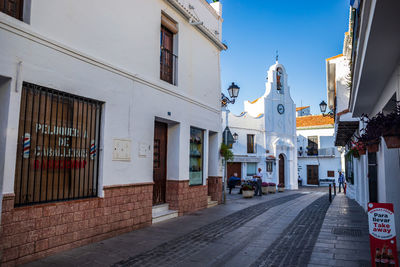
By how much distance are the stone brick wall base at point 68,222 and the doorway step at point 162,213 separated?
0.57 metres

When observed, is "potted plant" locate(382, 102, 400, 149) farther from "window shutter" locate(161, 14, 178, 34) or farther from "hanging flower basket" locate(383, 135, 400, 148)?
"window shutter" locate(161, 14, 178, 34)

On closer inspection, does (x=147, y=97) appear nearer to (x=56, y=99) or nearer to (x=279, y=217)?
(x=56, y=99)

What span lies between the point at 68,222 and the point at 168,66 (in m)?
5.65

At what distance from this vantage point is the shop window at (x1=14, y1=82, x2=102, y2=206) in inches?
207

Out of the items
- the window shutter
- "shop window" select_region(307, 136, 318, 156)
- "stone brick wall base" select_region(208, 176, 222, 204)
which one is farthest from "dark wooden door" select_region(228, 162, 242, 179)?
the window shutter

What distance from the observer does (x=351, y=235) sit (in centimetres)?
738

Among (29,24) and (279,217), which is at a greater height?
(29,24)

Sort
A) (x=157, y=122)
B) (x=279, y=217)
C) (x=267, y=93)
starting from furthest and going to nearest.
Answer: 1. (x=267, y=93)
2. (x=279, y=217)
3. (x=157, y=122)

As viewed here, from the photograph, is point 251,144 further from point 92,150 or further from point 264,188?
point 92,150

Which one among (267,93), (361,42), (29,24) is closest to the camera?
(361,42)

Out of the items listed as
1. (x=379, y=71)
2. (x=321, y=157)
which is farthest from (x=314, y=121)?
(x=379, y=71)

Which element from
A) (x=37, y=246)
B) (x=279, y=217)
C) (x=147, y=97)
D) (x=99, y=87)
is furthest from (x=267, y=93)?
(x=37, y=246)

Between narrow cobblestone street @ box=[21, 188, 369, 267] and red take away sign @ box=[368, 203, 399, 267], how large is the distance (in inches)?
38.0

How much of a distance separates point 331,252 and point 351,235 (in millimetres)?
1842
